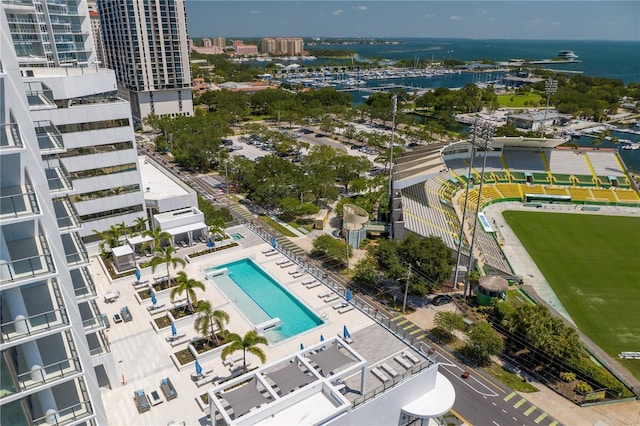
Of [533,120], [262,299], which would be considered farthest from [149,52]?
[533,120]

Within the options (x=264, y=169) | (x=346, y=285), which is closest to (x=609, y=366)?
(x=346, y=285)

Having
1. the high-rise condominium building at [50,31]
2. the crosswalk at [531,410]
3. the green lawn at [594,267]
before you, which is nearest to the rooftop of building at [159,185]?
the high-rise condominium building at [50,31]

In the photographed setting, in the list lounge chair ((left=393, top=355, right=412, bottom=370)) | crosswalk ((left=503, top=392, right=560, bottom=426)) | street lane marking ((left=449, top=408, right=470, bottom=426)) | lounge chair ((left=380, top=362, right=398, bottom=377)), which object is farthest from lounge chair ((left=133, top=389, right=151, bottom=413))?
crosswalk ((left=503, top=392, right=560, bottom=426))

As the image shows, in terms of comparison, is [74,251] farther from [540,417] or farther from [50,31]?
[50,31]

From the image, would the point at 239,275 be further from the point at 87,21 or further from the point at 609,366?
the point at 87,21

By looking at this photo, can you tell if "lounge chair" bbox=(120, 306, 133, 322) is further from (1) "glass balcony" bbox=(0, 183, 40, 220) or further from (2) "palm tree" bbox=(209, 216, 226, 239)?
(1) "glass balcony" bbox=(0, 183, 40, 220)

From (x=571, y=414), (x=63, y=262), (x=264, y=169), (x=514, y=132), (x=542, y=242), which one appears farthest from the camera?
(x=514, y=132)
